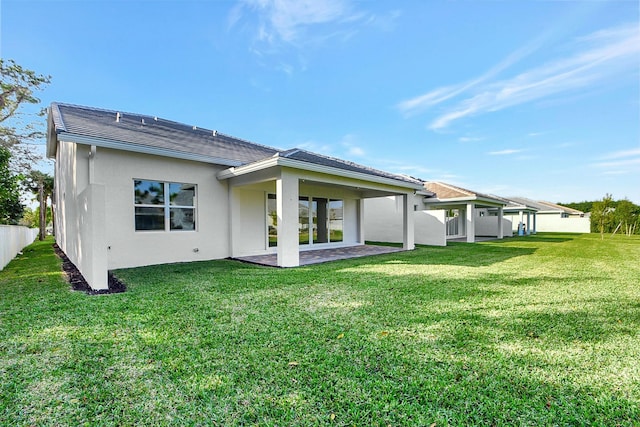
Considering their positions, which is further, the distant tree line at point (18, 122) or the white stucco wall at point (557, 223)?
the white stucco wall at point (557, 223)

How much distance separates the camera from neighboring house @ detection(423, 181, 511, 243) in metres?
19.1

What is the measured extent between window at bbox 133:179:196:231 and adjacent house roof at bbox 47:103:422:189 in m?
1.10

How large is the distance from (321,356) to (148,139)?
9.33 m

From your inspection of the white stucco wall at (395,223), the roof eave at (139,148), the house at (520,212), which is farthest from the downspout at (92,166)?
the house at (520,212)

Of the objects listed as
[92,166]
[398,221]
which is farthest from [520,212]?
[92,166]

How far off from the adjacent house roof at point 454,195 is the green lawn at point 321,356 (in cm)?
1296

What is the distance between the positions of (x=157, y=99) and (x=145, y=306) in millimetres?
15534

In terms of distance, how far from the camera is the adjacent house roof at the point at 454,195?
61.2 feet

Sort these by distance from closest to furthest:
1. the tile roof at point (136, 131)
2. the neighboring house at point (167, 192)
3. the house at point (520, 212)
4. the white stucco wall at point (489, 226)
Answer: the neighboring house at point (167, 192), the tile roof at point (136, 131), the house at point (520, 212), the white stucco wall at point (489, 226)

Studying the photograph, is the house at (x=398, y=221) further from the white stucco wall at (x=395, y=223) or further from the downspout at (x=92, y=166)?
the downspout at (x=92, y=166)

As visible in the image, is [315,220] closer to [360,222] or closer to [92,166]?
[360,222]

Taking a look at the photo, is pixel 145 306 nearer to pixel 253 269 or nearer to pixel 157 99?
pixel 253 269

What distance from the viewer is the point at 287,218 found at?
882cm

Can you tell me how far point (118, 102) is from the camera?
15953mm
